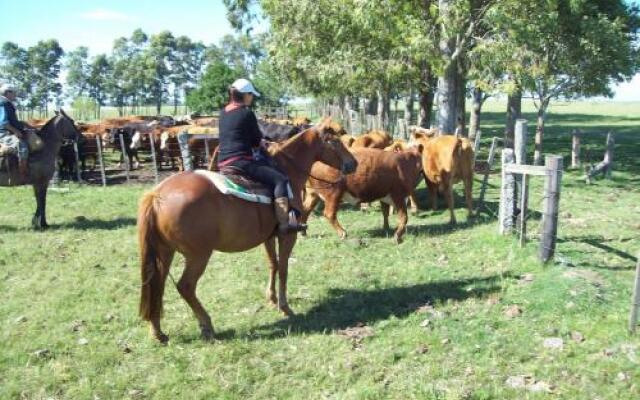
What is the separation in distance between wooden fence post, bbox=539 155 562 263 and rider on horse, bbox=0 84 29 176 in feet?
31.2

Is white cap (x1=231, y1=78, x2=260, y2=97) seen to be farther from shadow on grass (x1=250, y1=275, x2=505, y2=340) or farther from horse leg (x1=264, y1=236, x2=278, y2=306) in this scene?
shadow on grass (x1=250, y1=275, x2=505, y2=340)

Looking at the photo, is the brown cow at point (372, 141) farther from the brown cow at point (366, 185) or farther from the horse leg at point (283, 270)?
the horse leg at point (283, 270)

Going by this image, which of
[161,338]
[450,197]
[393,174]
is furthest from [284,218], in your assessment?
[450,197]

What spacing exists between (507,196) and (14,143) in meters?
9.20

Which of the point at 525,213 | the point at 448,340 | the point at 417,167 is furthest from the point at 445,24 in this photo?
the point at 448,340

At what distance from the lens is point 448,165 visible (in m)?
11.6

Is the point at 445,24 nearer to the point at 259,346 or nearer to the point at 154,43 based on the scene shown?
the point at 259,346

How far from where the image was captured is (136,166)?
21.5m

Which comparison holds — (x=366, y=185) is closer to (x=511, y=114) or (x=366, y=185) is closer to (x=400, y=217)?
(x=400, y=217)

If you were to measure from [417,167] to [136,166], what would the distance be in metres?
13.6

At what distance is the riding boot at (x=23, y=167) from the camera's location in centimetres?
1130

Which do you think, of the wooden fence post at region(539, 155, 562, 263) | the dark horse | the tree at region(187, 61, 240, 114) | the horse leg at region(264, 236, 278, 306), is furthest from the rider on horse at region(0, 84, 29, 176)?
the tree at region(187, 61, 240, 114)

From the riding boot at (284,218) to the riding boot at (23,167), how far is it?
23.0 ft

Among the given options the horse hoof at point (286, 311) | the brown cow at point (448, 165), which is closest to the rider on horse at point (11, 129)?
the horse hoof at point (286, 311)
